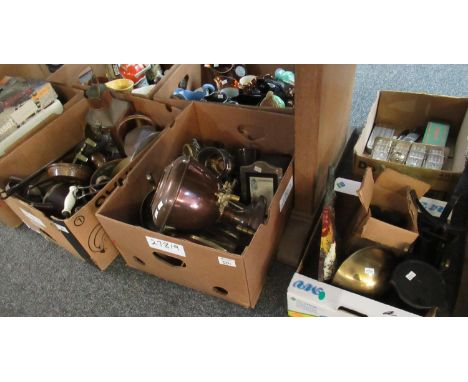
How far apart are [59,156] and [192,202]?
717mm

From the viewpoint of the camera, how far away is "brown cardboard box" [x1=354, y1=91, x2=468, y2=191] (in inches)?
48.2

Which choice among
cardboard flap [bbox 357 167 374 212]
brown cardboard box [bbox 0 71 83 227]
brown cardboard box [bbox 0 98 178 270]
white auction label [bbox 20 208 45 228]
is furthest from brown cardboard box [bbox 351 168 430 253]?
brown cardboard box [bbox 0 71 83 227]

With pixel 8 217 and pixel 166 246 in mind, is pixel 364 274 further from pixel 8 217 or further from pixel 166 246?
pixel 8 217

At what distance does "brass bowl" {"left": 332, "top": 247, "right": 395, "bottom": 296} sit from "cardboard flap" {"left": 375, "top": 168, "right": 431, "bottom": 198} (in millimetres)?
197

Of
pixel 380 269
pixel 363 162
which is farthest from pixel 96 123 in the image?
pixel 380 269

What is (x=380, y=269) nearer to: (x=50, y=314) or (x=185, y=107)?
(x=185, y=107)

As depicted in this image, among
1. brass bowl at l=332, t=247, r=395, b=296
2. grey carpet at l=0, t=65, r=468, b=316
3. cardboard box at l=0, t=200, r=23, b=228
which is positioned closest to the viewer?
brass bowl at l=332, t=247, r=395, b=296

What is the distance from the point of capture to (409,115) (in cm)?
140

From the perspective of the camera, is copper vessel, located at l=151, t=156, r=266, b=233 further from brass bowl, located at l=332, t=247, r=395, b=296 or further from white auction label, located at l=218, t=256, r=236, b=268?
brass bowl, located at l=332, t=247, r=395, b=296

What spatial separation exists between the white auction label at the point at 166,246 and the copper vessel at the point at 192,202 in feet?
0.13

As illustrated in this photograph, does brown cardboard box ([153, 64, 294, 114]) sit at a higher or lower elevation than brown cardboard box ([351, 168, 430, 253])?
higher

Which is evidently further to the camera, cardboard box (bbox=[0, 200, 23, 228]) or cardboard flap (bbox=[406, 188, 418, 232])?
cardboard box (bbox=[0, 200, 23, 228])

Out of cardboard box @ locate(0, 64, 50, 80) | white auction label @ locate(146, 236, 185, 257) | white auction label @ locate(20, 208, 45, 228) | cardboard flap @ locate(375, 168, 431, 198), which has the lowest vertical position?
white auction label @ locate(20, 208, 45, 228)

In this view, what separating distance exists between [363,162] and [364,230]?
0.33 m
